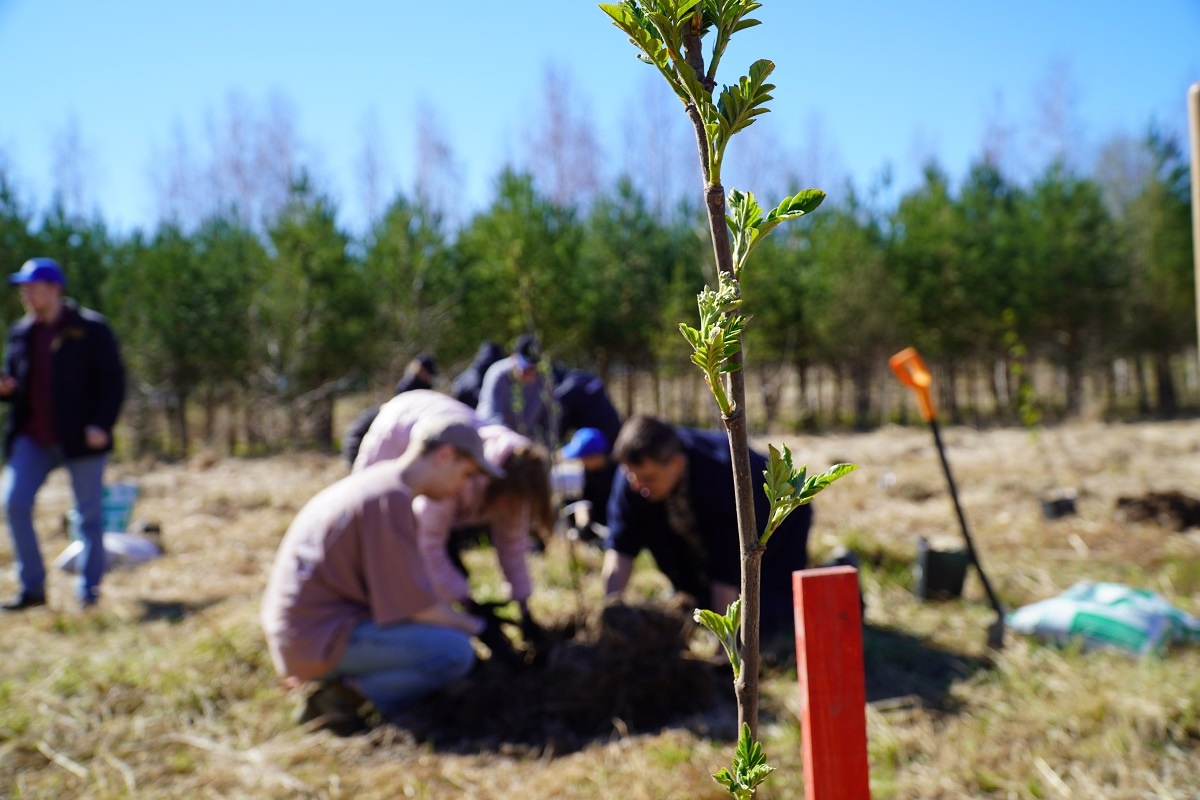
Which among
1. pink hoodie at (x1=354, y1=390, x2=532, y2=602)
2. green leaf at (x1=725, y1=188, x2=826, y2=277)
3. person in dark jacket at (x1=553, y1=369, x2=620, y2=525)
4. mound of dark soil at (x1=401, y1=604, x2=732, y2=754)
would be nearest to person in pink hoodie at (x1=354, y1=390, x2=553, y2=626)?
pink hoodie at (x1=354, y1=390, x2=532, y2=602)

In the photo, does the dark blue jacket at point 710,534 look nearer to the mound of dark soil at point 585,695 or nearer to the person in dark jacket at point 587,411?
the mound of dark soil at point 585,695

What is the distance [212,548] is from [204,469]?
5477 mm

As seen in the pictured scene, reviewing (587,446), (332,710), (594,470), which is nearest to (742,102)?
(332,710)

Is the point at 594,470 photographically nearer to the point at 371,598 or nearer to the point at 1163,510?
the point at 371,598

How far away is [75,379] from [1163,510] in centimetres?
605

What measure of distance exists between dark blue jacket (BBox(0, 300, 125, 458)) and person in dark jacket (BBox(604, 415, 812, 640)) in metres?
2.62

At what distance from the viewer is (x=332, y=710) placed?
2906mm

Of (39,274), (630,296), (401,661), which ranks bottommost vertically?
(401,661)

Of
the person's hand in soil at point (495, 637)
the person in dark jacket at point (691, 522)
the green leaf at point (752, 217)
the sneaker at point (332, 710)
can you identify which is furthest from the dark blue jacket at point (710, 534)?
the green leaf at point (752, 217)

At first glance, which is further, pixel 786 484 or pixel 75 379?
pixel 75 379

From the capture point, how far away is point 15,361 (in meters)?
4.36

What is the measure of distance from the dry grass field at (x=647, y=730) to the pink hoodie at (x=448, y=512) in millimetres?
397

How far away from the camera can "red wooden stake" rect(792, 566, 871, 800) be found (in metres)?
0.98

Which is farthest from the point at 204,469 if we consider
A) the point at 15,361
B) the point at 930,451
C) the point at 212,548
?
the point at 930,451
